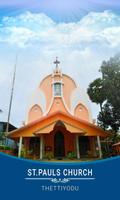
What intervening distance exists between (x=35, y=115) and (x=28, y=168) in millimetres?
5433

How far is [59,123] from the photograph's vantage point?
6422mm

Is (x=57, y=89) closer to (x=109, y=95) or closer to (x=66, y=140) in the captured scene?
(x=66, y=140)

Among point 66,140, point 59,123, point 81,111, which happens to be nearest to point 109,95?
point 59,123

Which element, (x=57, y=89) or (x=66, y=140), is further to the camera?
(x=57, y=89)

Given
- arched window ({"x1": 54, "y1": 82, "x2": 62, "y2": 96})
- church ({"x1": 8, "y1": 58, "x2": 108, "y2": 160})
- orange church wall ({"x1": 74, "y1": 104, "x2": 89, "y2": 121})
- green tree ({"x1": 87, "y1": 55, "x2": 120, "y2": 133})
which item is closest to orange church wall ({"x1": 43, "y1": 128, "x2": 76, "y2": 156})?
church ({"x1": 8, "y1": 58, "x2": 108, "y2": 160})

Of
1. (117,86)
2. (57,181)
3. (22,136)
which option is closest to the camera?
(57,181)

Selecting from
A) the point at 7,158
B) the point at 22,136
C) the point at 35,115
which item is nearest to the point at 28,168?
the point at 7,158

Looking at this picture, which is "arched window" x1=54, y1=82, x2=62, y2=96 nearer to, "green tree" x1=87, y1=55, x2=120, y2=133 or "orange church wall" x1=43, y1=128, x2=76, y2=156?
"orange church wall" x1=43, y1=128, x2=76, y2=156

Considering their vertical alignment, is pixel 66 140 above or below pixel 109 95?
below

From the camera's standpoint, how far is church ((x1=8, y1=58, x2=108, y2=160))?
5.98 m

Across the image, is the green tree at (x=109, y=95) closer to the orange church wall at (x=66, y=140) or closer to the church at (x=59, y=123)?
the church at (x=59, y=123)

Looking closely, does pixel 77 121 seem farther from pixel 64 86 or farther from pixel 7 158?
pixel 7 158

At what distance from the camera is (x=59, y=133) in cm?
671

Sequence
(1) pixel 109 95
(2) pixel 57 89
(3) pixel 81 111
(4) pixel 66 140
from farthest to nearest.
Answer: (3) pixel 81 111 < (2) pixel 57 89 < (4) pixel 66 140 < (1) pixel 109 95
